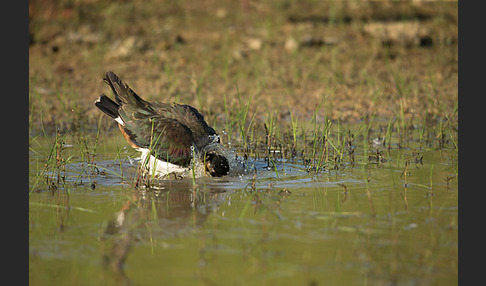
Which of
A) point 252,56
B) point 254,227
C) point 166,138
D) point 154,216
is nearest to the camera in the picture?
point 254,227

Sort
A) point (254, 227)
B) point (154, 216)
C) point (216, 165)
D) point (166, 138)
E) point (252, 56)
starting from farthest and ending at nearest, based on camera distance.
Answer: point (252, 56) → point (166, 138) → point (216, 165) → point (154, 216) → point (254, 227)

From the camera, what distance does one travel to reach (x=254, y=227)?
4.54 meters

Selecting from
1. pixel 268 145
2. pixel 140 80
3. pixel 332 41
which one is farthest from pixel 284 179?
pixel 332 41

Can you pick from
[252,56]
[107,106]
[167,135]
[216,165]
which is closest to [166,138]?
[167,135]

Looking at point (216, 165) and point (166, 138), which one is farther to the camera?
point (166, 138)

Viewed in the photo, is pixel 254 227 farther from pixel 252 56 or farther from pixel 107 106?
pixel 252 56

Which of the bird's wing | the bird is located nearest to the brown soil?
the bird

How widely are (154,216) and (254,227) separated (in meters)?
0.77

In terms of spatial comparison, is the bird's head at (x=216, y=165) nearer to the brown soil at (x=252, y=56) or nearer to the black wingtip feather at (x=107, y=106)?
the black wingtip feather at (x=107, y=106)

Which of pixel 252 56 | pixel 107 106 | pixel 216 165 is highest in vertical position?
pixel 252 56

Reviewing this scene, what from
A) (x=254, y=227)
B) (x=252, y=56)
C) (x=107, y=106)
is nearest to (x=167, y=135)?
(x=107, y=106)

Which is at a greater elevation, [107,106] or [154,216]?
[107,106]

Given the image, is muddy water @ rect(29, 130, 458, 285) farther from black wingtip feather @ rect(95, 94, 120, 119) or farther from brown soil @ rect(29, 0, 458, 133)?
brown soil @ rect(29, 0, 458, 133)

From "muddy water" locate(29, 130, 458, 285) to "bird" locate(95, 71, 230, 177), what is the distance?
0.26 metres
